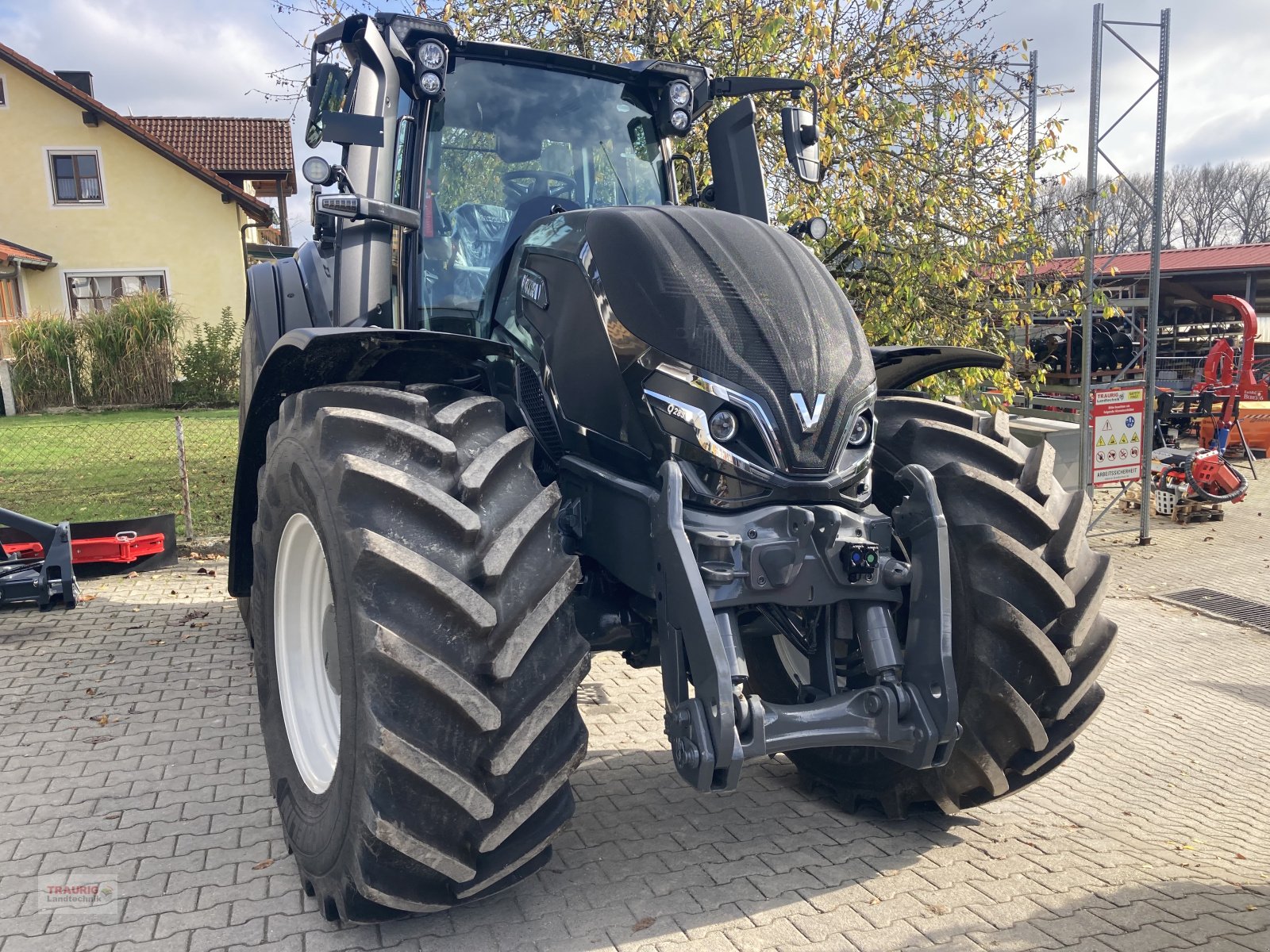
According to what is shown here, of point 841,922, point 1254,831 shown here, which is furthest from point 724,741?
point 1254,831

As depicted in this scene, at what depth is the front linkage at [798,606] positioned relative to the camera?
2.54 meters

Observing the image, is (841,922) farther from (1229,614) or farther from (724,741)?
(1229,614)

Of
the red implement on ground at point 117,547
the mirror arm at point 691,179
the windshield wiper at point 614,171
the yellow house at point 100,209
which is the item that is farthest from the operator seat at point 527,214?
the yellow house at point 100,209

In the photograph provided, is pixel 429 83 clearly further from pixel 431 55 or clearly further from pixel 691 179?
pixel 691 179

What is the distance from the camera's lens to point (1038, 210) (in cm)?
912

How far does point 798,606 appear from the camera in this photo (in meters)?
2.77

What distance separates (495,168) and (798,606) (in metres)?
2.17

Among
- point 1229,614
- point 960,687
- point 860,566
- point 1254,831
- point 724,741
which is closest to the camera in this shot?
point 724,741

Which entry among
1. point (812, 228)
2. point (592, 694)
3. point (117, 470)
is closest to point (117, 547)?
point (592, 694)

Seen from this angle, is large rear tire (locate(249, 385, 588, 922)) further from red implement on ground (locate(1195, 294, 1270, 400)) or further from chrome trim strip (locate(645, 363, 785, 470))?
red implement on ground (locate(1195, 294, 1270, 400))

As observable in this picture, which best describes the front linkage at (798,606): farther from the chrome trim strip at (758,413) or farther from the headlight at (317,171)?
the headlight at (317,171)

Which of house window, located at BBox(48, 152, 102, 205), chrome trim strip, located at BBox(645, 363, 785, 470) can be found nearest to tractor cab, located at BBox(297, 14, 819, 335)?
chrome trim strip, located at BBox(645, 363, 785, 470)

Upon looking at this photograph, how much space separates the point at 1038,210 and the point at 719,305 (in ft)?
24.2

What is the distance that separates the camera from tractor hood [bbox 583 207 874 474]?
2.76m
